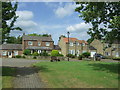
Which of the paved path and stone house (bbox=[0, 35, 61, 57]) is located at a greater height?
stone house (bbox=[0, 35, 61, 57])

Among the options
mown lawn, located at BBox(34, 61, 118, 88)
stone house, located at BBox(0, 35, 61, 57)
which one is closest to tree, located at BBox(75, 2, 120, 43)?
mown lawn, located at BBox(34, 61, 118, 88)

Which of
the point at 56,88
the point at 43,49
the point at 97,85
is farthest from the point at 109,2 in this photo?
the point at 43,49

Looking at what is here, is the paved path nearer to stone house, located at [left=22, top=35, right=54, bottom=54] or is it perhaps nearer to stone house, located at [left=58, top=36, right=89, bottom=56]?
stone house, located at [left=22, top=35, right=54, bottom=54]

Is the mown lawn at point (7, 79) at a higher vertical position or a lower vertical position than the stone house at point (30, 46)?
lower

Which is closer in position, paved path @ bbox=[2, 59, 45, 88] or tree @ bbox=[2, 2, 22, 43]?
paved path @ bbox=[2, 59, 45, 88]

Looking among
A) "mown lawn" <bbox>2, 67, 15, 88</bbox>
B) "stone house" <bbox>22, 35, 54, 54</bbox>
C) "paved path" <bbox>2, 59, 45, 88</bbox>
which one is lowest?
"paved path" <bbox>2, 59, 45, 88</bbox>

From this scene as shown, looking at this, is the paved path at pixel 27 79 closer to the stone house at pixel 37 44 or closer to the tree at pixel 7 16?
the tree at pixel 7 16

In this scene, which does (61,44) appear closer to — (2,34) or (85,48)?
(85,48)

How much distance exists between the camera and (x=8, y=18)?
14.6 m

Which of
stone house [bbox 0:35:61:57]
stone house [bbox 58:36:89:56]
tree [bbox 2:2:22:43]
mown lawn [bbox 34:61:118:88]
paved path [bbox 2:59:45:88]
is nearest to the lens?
mown lawn [bbox 34:61:118:88]

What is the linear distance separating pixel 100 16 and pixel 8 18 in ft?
25.6

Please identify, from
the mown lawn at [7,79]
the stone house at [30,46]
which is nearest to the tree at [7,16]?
the mown lawn at [7,79]

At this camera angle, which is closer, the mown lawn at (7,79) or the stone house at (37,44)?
the mown lawn at (7,79)

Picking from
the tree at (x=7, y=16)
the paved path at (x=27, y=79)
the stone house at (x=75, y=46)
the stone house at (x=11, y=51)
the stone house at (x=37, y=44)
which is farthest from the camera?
the stone house at (x=75, y=46)
